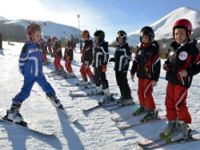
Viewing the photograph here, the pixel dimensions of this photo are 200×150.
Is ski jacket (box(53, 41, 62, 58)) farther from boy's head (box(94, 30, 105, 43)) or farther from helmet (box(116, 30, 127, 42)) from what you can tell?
helmet (box(116, 30, 127, 42))

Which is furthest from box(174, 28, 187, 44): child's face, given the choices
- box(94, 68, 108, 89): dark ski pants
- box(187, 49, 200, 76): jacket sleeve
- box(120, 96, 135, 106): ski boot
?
box(94, 68, 108, 89): dark ski pants

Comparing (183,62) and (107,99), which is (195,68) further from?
(107,99)

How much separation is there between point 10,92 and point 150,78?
17.8 ft

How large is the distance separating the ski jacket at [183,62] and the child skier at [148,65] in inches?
37.9

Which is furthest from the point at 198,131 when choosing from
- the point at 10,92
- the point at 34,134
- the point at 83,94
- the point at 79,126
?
the point at 10,92

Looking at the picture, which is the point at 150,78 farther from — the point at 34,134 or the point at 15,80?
the point at 15,80

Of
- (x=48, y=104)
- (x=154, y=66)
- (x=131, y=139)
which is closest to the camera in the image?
(x=131, y=139)

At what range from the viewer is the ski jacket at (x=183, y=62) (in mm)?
5582

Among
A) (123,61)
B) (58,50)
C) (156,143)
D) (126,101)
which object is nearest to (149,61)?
(123,61)

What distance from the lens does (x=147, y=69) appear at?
277 inches

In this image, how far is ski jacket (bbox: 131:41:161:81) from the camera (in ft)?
22.7

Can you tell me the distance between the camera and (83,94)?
10375 mm

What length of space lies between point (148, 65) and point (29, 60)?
93.4 inches

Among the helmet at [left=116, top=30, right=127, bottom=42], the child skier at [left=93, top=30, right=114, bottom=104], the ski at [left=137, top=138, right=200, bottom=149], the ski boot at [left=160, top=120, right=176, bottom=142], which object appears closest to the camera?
the ski at [left=137, top=138, right=200, bottom=149]
